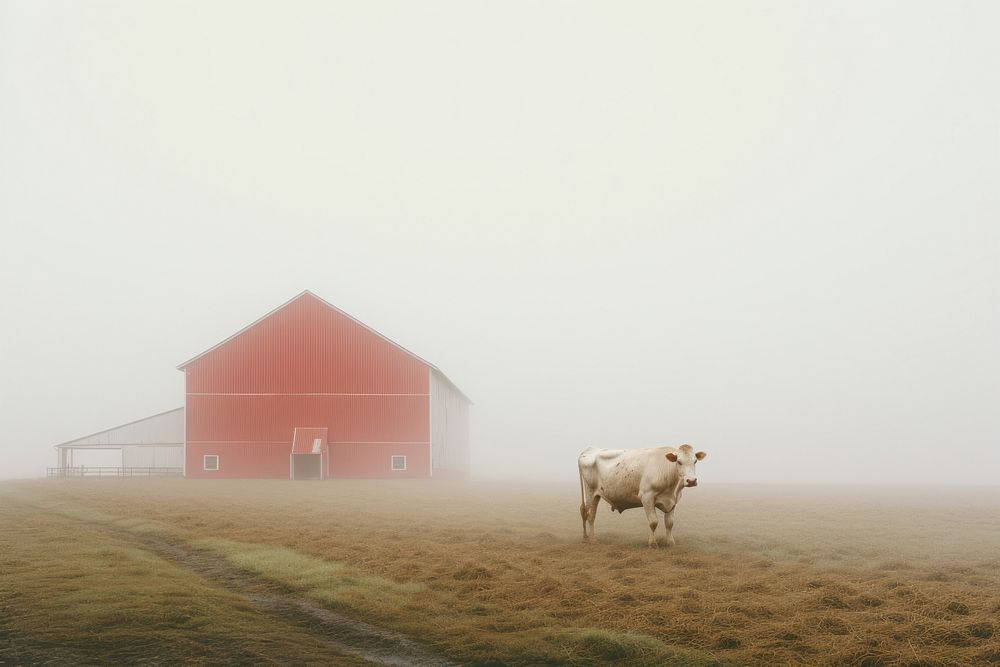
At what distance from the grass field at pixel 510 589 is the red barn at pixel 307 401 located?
1353 inches

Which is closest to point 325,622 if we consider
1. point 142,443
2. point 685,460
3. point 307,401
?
point 685,460

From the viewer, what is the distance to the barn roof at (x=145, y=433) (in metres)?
68.5

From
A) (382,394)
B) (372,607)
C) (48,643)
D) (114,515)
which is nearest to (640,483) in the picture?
(372,607)

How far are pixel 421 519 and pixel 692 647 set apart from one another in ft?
57.7

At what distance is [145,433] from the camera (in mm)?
68875

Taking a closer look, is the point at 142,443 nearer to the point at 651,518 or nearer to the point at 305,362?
the point at 305,362

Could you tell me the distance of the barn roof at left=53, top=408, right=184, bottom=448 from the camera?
68500 millimetres

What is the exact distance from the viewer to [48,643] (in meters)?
11.1

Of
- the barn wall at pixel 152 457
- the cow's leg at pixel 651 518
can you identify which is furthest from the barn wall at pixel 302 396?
the cow's leg at pixel 651 518

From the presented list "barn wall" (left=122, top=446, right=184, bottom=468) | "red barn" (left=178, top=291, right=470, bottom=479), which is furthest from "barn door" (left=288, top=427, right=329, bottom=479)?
"barn wall" (left=122, top=446, right=184, bottom=468)

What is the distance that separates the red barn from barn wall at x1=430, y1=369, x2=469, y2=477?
185cm

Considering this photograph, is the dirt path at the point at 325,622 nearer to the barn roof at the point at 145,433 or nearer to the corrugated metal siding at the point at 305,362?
the corrugated metal siding at the point at 305,362

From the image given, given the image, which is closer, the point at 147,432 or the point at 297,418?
the point at 297,418

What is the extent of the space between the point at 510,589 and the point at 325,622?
10.8 feet
